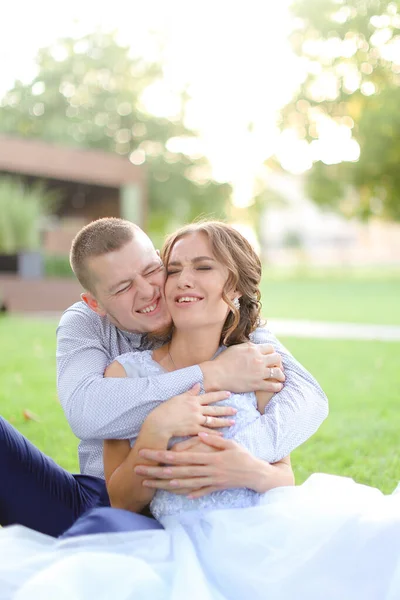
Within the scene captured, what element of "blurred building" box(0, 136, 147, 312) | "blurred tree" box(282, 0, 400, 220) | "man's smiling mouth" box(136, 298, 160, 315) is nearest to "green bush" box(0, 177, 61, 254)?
"blurred building" box(0, 136, 147, 312)

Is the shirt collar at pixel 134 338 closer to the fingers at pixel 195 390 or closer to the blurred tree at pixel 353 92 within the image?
the fingers at pixel 195 390

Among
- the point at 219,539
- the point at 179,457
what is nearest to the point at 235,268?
the point at 179,457

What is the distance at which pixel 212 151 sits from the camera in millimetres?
37281

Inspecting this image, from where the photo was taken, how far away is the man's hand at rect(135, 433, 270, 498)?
7.38 ft

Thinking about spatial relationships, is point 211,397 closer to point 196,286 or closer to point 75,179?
point 196,286

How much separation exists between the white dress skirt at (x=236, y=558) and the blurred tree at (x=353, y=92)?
21523mm

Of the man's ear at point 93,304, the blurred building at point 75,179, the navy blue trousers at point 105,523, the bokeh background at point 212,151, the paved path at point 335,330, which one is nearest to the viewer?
the navy blue trousers at point 105,523

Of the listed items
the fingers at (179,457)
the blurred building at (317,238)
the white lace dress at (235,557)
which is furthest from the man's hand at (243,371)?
the blurred building at (317,238)

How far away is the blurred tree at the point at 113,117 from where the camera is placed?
116ft

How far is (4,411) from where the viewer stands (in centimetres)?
600

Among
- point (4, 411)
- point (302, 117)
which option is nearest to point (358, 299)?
point (302, 117)

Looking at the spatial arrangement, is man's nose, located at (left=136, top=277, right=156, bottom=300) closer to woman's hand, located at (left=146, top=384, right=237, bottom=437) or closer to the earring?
the earring

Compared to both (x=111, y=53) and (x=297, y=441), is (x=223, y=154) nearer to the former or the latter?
(x=111, y=53)

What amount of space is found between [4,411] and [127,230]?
3.77m
